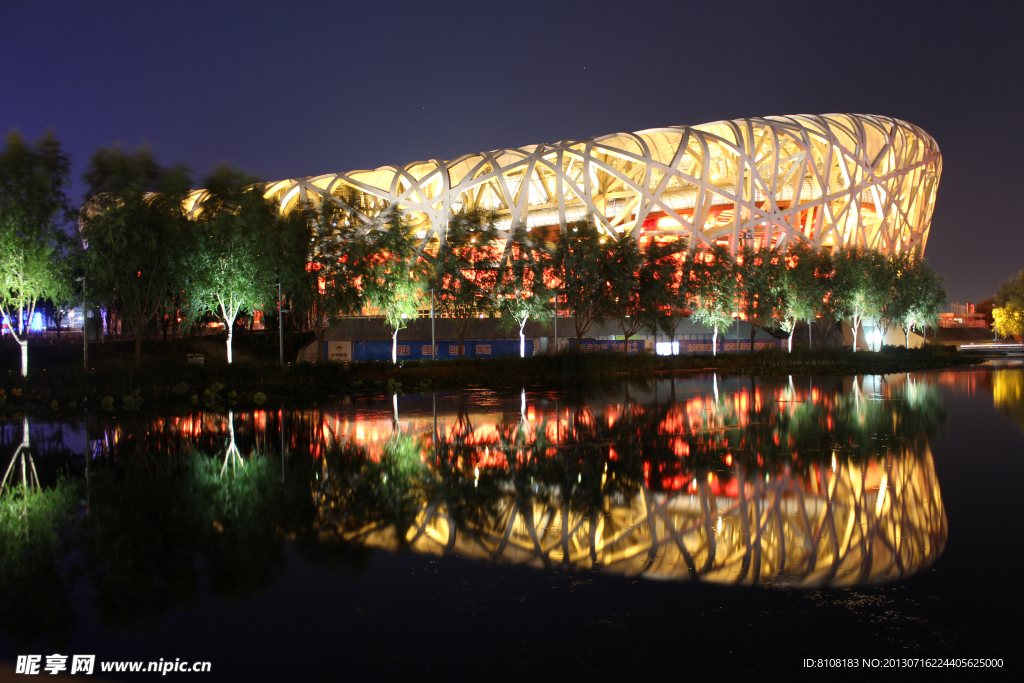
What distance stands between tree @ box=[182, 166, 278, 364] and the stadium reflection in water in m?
10.0

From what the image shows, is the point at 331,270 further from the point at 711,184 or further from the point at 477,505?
the point at 711,184

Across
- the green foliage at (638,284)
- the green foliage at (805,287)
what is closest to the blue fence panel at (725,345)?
the green foliage at (805,287)

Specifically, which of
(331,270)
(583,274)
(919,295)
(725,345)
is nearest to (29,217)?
(331,270)

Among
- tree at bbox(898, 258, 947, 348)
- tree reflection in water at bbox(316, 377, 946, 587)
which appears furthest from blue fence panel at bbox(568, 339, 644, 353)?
tree reflection in water at bbox(316, 377, 946, 587)

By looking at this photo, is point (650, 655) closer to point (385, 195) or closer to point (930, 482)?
point (930, 482)

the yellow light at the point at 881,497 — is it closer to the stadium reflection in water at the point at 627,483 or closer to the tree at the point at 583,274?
the stadium reflection in water at the point at 627,483

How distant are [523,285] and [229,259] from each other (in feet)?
39.8

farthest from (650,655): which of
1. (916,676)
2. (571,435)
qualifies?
(571,435)

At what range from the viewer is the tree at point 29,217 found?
21703 mm

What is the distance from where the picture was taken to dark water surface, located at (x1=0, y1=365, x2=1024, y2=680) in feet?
13.8

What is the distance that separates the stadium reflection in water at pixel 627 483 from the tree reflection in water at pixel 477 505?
0.03 meters

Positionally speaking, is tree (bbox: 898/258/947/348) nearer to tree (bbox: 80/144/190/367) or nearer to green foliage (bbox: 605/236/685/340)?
green foliage (bbox: 605/236/685/340)

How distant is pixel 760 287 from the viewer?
37.8 m

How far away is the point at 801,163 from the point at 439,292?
1350 inches
